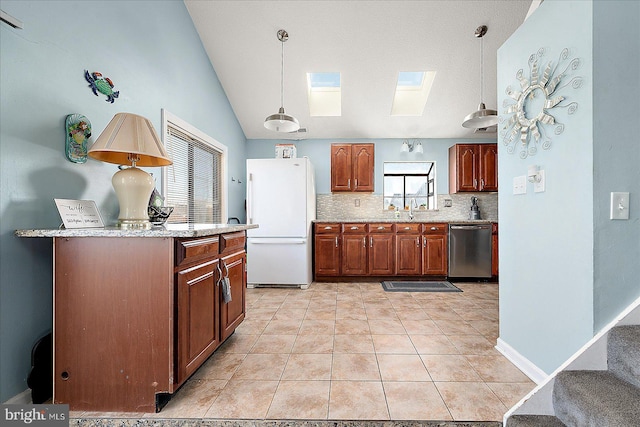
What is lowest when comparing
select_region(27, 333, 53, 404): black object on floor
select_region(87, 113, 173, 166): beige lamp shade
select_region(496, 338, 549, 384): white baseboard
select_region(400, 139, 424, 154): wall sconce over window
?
select_region(496, 338, 549, 384): white baseboard

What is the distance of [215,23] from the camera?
320 cm

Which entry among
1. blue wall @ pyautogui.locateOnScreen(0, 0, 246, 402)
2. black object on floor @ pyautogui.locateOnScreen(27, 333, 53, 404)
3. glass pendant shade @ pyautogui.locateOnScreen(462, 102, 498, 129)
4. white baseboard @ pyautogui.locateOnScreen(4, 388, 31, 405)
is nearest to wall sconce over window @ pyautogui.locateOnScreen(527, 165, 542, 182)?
glass pendant shade @ pyautogui.locateOnScreen(462, 102, 498, 129)

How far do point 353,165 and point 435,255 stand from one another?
188cm

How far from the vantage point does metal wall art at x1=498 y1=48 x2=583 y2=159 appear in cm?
149

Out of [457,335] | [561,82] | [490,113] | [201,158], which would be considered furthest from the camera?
[201,158]

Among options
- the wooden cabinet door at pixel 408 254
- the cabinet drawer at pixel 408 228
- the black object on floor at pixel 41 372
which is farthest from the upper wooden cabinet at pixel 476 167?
the black object on floor at pixel 41 372

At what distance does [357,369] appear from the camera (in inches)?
70.7

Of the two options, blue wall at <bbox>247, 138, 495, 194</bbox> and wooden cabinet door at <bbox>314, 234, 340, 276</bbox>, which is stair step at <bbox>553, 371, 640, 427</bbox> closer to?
wooden cabinet door at <bbox>314, 234, 340, 276</bbox>

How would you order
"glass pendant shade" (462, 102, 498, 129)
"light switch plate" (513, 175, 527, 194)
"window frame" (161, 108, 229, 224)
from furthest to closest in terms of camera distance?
"glass pendant shade" (462, 102, 498, 129)
"window frame" (161, 108, 229, 224)
"light switch plate" (513, 175, 527, 194)

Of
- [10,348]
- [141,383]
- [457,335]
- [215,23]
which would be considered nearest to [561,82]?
[457,335]

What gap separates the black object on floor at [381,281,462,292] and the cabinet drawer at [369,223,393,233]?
77cm

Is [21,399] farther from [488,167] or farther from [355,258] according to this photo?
[488,167]

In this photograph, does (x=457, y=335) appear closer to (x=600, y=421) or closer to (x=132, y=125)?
(x=600, y=421)

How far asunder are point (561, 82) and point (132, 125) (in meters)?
2.33
